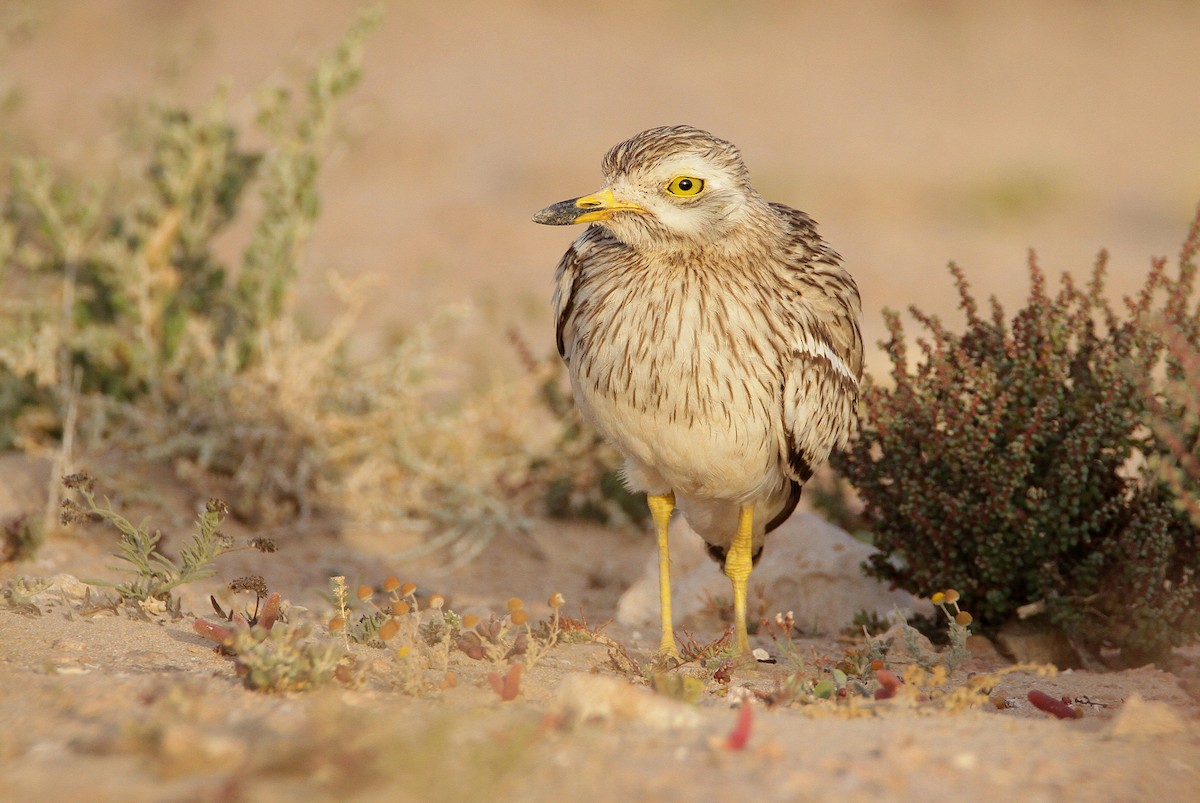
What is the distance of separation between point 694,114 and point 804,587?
13.2 m

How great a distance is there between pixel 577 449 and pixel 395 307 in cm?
333

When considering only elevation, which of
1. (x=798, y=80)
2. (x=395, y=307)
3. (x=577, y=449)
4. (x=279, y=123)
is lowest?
(x=577, y=449)

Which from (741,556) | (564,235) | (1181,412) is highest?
(564,235)

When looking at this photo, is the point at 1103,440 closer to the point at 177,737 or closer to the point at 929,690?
the point at 929,690

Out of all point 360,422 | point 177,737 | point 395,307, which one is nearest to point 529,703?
point 177,737

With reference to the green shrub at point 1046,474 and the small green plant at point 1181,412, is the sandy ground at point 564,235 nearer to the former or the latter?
the green shrub at point 1046,474

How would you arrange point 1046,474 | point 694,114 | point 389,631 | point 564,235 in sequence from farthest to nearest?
point 694,114 → point 564,235 → point 1046,474 → point 389,631

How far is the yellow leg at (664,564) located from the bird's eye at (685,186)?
1145 millimetres

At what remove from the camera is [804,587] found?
4.95 metres

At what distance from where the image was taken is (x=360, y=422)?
5.89 metres

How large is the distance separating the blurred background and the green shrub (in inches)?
123

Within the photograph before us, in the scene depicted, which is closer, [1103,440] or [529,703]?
[529,703]

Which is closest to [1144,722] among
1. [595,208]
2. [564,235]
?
[595,208]

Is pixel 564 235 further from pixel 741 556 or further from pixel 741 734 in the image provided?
pixel 741 734
